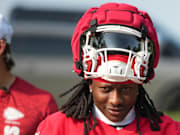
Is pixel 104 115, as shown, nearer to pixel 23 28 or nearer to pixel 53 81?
pixel 53 81

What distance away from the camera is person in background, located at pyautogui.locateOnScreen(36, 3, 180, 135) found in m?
3.67

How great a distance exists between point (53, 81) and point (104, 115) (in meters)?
4.60

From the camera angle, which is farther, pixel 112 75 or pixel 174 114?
pixel 174 114

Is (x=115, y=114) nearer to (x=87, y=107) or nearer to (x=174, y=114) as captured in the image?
(x=87, y=107)

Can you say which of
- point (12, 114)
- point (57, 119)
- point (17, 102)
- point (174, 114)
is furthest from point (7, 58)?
point (174, 114)

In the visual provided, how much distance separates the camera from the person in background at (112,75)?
367 centimetres

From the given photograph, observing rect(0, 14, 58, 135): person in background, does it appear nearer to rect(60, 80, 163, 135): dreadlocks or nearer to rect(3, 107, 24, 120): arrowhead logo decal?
rect(3, 107, 24, 120): arrowhead logo decal

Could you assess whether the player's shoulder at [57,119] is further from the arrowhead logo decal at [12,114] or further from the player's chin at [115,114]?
the arrowhead logo decal at [12,114]

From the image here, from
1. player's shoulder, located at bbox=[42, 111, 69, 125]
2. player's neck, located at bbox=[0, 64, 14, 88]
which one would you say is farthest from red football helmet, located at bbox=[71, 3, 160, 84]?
player's neck, located at bbox=[0, 64, 14, 88]

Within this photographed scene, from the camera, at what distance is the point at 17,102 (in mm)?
4750

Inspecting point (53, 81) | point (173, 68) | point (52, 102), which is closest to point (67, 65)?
point (53, 81)

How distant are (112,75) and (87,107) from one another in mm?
446

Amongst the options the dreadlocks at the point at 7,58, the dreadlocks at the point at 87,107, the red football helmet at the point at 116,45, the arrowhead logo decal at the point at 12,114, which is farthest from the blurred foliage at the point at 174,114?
the red football helmet at the point at 116,45

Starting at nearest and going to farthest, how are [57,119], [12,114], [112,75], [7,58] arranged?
[112,75], [57,119], [12,114], [7,58]
